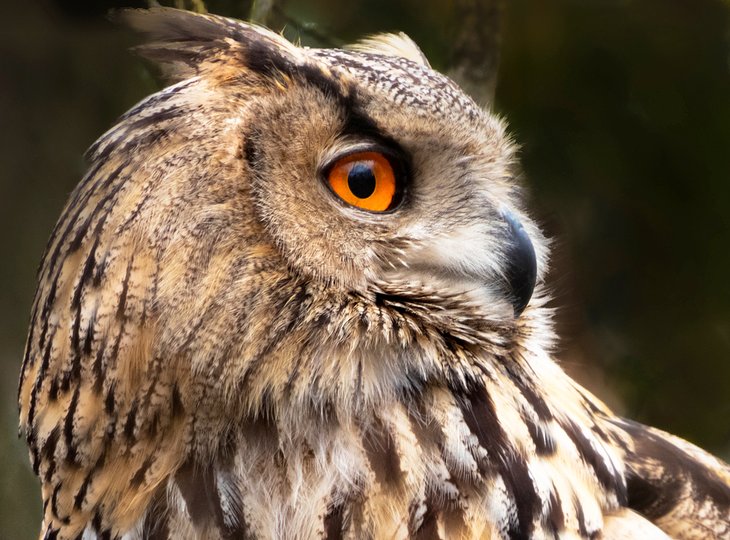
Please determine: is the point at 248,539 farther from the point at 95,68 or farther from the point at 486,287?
the point at 95,68

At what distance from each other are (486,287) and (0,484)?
203cm

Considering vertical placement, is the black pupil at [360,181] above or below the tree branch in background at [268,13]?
below

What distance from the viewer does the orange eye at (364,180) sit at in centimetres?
130

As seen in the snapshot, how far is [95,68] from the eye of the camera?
2.30 metres

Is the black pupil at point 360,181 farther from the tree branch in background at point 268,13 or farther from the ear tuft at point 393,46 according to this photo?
the tree branch in background at point 268,13

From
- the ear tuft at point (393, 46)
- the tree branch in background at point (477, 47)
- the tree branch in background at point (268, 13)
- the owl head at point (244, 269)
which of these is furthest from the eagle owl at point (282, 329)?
the tree branch in background at point (477, 47)

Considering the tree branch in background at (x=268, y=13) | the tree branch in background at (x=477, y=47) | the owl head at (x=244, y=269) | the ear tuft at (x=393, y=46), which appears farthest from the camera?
the tree branch in background at (x=477, y=47)

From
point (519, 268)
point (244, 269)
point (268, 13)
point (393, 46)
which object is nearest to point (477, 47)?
point (393, 46)

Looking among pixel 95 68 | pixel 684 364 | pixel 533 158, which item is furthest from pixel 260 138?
pixel 684 364

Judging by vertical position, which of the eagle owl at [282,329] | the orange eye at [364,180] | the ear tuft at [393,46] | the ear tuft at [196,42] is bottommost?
the eagle owl at [282,329]

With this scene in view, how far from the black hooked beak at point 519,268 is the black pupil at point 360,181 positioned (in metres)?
0.29

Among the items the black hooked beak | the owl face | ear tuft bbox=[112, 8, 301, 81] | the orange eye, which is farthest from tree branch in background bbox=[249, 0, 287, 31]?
the black hooked beak

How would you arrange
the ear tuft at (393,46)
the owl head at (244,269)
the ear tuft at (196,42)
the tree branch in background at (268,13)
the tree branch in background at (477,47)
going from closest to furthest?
the owl head at (244,269), the ear tuft at (196,42), the ear tuft at (393,46), the tree branch in background at (268,13), the tree branch in background at (477,47)

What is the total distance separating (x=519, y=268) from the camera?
143 cm
